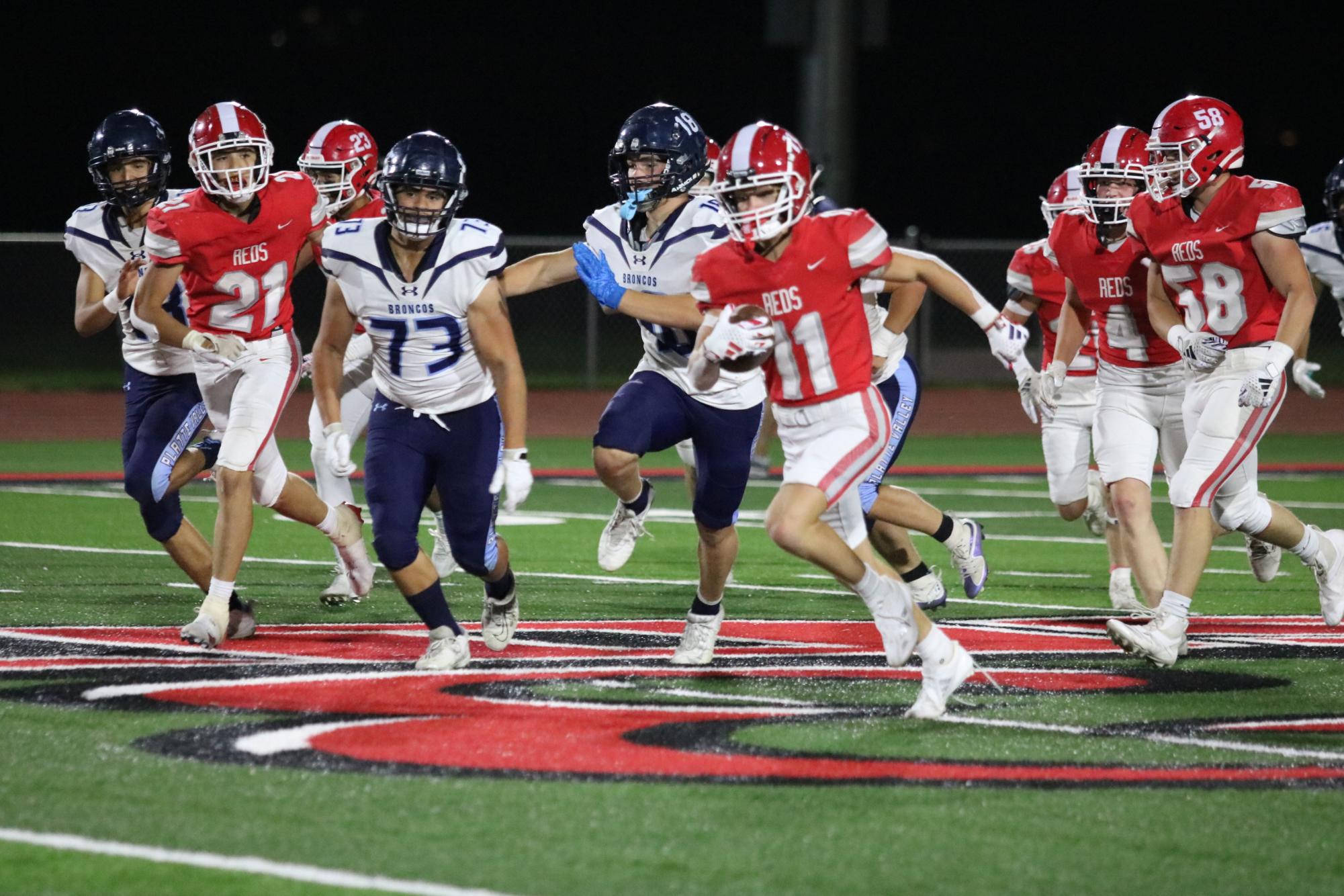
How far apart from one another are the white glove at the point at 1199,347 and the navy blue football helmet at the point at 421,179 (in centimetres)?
253

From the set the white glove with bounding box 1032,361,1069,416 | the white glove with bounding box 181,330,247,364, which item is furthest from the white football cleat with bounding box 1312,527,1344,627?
the white glove with bounding box 181,330,247,364

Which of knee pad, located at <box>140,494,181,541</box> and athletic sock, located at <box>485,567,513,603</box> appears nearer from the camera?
athletic sock, located at <box>485,567,513,603</box>

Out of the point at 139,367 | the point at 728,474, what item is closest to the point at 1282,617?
the point at 728,474

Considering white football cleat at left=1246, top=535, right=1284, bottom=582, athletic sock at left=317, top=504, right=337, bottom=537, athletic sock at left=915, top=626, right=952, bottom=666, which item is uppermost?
athletic sock at left=915, top=626, right=952, bottom=666

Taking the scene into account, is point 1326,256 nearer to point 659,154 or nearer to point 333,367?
point 659,154

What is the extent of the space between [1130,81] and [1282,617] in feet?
111

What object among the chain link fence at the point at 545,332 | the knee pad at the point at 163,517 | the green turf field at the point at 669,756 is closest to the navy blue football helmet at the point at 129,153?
the knee pad at the point at 163,517

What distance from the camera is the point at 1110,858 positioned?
4.00m

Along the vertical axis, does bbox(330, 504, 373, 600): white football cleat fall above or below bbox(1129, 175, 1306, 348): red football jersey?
below

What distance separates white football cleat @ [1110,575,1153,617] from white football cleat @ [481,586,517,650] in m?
2.65

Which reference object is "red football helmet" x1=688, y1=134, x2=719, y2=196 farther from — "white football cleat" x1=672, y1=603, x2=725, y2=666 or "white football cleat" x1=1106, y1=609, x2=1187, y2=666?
"white football cleat" x1=1106, y1=609, x2=1187, y2=666

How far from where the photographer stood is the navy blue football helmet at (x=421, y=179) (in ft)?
19.9

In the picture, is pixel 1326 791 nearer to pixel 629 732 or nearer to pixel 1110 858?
pixel 1110 858

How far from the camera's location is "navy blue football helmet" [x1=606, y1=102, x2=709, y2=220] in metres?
6.67
